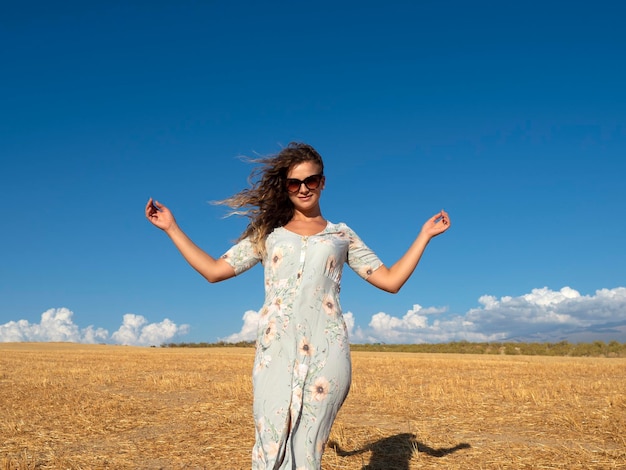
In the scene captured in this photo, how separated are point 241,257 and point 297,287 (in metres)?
0.60

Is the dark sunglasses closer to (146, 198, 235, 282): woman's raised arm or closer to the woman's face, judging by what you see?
the woman's face

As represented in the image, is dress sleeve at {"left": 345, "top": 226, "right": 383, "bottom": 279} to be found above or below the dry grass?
above

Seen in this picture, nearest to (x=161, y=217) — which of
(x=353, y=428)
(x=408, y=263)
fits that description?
(x=408, y=263)

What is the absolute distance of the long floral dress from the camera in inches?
149

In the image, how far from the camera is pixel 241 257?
4.32m

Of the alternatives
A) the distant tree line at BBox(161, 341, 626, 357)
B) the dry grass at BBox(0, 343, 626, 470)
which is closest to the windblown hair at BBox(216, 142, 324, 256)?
the dry grass at BBox(0, 343, 626, 470)

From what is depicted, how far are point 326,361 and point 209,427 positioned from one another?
7361 mm

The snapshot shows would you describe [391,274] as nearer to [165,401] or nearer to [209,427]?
[209,427]

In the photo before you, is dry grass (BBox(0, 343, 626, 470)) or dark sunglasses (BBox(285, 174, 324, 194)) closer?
dark sunglasses (BBox(285, 174, 324, 194))

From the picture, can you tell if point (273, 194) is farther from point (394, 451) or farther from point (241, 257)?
point (394, 451)

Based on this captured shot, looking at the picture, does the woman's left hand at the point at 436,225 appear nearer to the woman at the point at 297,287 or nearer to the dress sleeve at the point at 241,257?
the woman at the point at 297,287

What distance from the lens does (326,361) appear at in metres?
3.85

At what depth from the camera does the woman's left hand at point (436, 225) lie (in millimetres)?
4457

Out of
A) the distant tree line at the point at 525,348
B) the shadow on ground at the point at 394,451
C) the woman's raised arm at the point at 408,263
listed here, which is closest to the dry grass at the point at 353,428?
the shadow on ground at the point at 394,451
